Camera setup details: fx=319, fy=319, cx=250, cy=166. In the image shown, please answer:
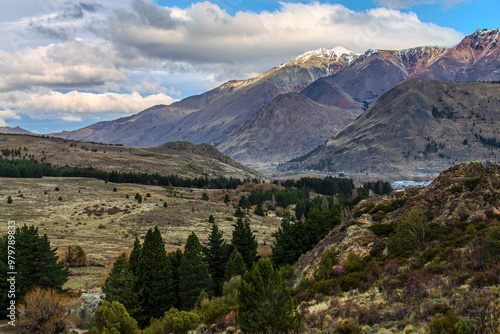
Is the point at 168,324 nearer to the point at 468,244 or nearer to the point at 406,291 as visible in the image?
the point at 406,291

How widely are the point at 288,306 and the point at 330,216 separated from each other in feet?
177

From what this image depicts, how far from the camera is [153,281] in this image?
38031 millimetres

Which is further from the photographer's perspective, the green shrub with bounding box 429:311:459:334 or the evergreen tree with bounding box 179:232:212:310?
the evergreen tree with bounding box 179:232:212:310

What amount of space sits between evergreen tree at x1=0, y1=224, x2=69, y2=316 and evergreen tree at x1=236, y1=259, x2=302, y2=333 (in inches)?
1161

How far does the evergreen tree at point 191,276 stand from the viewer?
3956 centimetres

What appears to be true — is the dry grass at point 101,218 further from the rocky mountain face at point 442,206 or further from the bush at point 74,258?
the rocky mountain face at point 442,206

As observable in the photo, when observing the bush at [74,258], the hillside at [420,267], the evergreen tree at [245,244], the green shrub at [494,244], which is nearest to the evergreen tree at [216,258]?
the evergreen tree at [245,244]

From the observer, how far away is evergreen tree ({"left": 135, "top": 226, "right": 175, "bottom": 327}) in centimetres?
3744

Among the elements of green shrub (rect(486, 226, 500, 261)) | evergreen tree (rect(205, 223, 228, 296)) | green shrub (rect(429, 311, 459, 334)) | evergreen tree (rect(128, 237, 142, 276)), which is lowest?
evergreen tree (rect(205, 223, 228, 296))

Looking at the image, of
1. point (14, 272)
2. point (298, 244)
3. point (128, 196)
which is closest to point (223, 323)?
point (14, 272)

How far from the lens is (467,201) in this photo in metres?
26.5

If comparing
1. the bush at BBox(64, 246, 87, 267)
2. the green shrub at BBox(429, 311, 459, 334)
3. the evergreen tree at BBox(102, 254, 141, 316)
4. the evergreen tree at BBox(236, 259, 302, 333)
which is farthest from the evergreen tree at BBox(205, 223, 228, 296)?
the green shrub at BBox(429, 311, 459, 334)

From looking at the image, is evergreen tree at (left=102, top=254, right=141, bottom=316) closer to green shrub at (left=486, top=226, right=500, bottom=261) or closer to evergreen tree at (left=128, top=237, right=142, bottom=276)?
evergreen tree at (left=128, top=237, right=142, bottom=276)

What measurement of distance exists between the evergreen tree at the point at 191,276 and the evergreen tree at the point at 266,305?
78.7 ft
